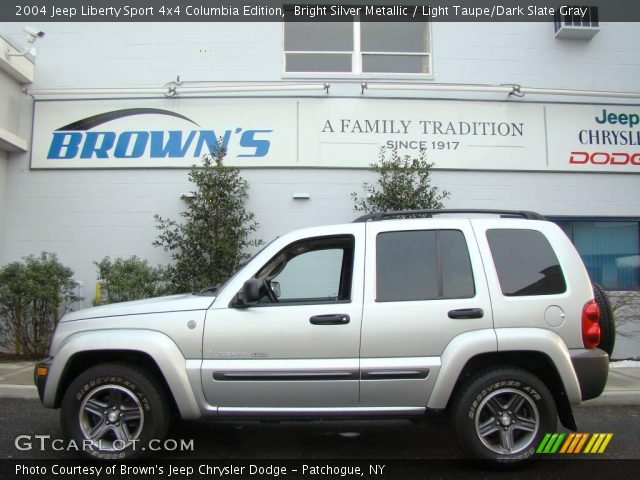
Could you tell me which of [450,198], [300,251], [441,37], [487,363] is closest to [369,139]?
[450,198]

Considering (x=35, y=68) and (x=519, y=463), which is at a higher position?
(x=35, y=68)

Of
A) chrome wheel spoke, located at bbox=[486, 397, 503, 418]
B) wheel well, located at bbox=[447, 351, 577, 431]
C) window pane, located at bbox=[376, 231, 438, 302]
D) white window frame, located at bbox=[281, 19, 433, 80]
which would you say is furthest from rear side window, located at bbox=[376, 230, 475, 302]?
white window frame, located at bbox=[281, 19, 433, 80]

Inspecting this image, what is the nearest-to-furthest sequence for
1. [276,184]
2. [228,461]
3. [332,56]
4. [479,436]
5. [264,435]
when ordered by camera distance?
[479,436]
[228,461]
[264,435]
[276,184]
[332,56]

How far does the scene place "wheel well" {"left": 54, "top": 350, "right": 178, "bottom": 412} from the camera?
3973 millimetres

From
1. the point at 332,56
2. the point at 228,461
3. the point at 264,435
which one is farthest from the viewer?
the point at 332,56

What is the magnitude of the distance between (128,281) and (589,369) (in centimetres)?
627

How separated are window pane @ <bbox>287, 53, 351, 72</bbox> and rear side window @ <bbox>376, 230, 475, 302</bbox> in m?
6.18

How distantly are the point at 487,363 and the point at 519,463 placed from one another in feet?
2.45

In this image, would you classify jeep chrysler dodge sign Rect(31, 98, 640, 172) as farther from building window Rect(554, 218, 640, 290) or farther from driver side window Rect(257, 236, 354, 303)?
driver side window Rect(257, 236, 354, 303)

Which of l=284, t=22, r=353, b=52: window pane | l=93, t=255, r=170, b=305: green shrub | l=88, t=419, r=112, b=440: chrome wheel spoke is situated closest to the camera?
l=88, t=419, r=112, b=440: chrome wheel spoke

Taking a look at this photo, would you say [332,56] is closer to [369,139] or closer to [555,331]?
[369,139]

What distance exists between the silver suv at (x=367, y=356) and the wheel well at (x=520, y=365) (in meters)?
0.01

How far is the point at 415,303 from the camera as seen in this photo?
3.91 m

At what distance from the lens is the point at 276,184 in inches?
350
